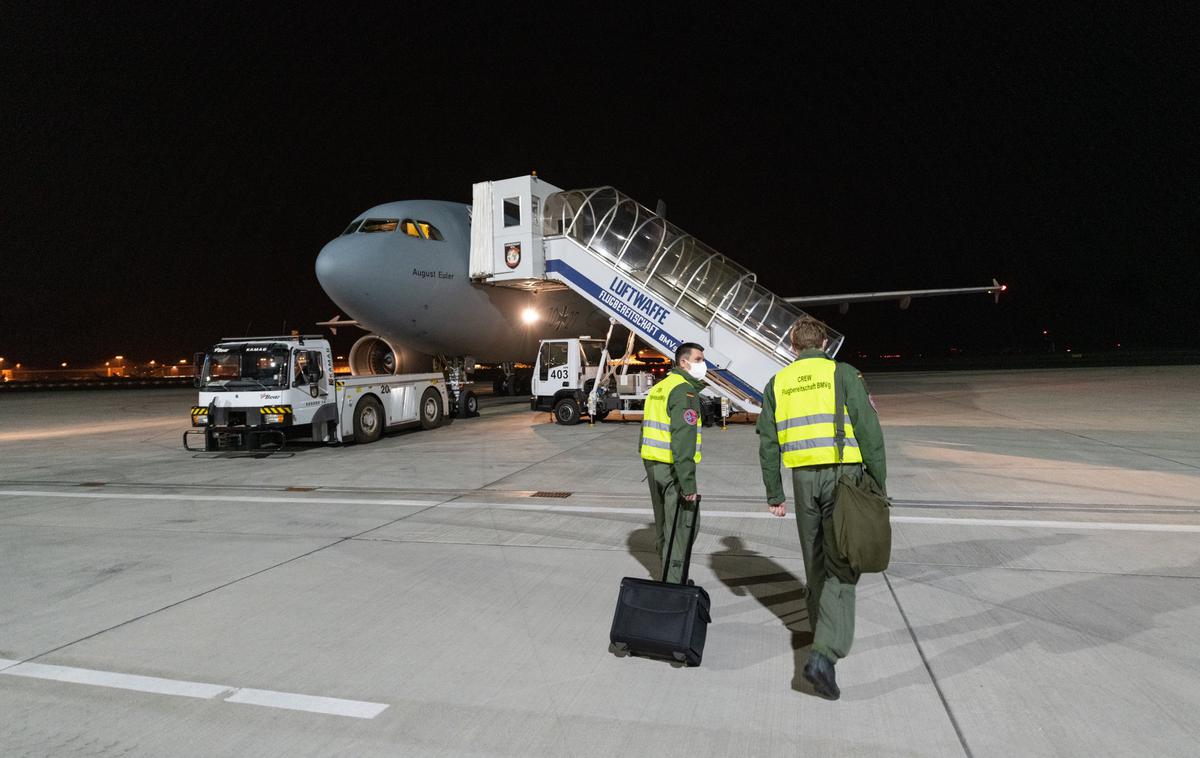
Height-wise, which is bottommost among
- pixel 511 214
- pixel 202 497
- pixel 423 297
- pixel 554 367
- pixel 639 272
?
pixel 202 497

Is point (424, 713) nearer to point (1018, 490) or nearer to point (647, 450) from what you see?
point (647, 450)

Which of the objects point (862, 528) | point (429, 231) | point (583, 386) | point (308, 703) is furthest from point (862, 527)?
point (429, 231)

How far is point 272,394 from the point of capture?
11.7m

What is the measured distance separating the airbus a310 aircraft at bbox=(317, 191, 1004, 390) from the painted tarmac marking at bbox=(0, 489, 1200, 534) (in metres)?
6.91

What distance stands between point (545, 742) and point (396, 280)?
43.9 ft

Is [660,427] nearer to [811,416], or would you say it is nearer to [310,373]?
[811,416]

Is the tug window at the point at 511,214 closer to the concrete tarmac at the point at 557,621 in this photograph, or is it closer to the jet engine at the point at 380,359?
the jet engine at the point at 380,359

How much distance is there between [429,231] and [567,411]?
5.56 m

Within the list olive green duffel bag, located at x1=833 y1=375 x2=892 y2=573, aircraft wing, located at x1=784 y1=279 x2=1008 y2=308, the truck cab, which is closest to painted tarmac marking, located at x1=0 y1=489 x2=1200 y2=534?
olive green duffel bag, located at x1=833 y1=375 x2=892 y2=573

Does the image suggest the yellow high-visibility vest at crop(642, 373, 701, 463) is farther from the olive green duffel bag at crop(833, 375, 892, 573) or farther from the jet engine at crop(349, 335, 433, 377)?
the jet engine at crop(349, 335, 433, 377)

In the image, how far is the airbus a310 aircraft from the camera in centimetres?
1474

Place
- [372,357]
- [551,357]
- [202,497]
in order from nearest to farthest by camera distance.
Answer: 1. [202,497]
2. [551,357]
3. [372,357]

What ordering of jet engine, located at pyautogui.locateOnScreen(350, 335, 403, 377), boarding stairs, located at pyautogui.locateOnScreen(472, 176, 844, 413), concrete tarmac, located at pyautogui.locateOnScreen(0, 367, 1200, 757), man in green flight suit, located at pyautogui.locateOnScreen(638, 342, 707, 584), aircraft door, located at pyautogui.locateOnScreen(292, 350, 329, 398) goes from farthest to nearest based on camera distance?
jet engine, located at pyautogui.locateOnScreen(350, 335, 403, 377)
boarding stairs, located at pyautogui.locateOnScreen(472, 176, 844, 413)
aircraft door, located at pyautogui.locateOnScreen(292, 350, 329, 398)
man in green flight suit, located at pyautogui.locateOnScreen(638, 342, 707, 584)
concrete tarmac, located at pyautogui.locateOnScreen(0, 367, 1200, 757)

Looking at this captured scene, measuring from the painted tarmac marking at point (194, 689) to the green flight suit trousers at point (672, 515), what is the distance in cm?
194
